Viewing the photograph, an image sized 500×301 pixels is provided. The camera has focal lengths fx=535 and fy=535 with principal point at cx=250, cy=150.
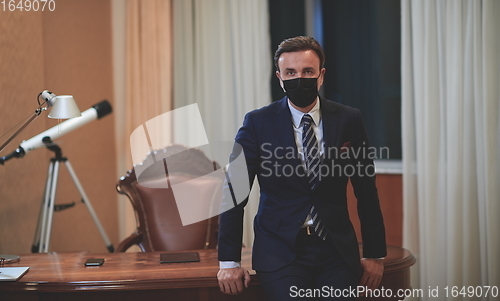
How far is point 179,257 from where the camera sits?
7.54 ft

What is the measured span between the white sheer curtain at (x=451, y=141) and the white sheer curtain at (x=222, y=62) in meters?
1.08

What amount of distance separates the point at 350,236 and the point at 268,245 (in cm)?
31

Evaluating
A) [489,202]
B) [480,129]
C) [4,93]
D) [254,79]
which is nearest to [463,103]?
[480,129]

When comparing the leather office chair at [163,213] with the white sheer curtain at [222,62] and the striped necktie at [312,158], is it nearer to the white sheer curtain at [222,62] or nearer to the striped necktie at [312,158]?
the white sheer curtain at [222,62]

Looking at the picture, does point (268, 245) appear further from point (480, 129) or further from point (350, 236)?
point (480, 129)

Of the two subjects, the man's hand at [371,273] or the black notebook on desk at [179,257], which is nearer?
the man's hand at [371,273]

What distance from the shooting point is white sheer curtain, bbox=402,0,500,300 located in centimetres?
294

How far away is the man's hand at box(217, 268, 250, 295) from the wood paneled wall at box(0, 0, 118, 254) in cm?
189

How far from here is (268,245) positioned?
1953 mm

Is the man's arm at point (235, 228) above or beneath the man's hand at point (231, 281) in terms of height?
above

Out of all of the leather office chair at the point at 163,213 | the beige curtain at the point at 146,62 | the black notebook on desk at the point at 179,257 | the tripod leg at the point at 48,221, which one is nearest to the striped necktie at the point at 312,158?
the black notebook on desk at the point at 179,257

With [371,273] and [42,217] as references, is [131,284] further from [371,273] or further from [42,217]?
[42,217]

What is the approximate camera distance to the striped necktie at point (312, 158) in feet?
6.32

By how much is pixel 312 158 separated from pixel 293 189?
0.43ft
